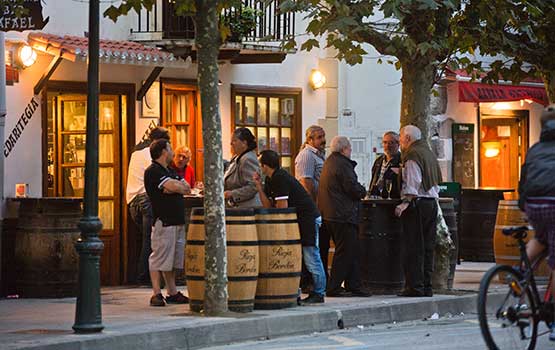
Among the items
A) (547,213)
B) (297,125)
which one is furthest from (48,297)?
(547,213)

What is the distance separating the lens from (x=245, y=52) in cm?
1938

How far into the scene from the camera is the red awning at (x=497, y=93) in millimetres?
25172

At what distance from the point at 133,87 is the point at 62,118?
1118 mm

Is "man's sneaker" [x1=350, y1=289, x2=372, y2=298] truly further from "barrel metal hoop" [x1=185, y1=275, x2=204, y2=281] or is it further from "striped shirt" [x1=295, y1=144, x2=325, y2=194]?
"barrel metal hoop" [x1=185, y1=275, x2=204, y2=281]

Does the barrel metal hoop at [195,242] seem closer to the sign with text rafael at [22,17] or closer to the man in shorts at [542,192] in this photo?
the sign with text rafael at [22,17]

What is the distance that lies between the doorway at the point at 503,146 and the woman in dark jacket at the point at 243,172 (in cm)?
1295

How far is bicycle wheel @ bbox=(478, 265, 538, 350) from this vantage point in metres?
9.78

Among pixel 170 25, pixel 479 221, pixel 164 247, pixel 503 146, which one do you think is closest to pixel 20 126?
pixel 170 25

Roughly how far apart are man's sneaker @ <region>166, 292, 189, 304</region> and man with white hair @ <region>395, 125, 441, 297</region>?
2572 mm

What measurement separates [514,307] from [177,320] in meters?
4.15

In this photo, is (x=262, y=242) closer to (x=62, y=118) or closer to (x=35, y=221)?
(x=35, y=221)

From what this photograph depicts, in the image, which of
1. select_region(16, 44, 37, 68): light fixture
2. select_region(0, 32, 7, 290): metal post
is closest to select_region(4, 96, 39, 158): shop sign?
select_region(0, 32, 7, 290): metal post

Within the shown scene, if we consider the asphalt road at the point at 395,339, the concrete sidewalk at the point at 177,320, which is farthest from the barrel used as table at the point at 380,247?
the asphalt road at the point at 395,339

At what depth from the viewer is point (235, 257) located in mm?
13398
